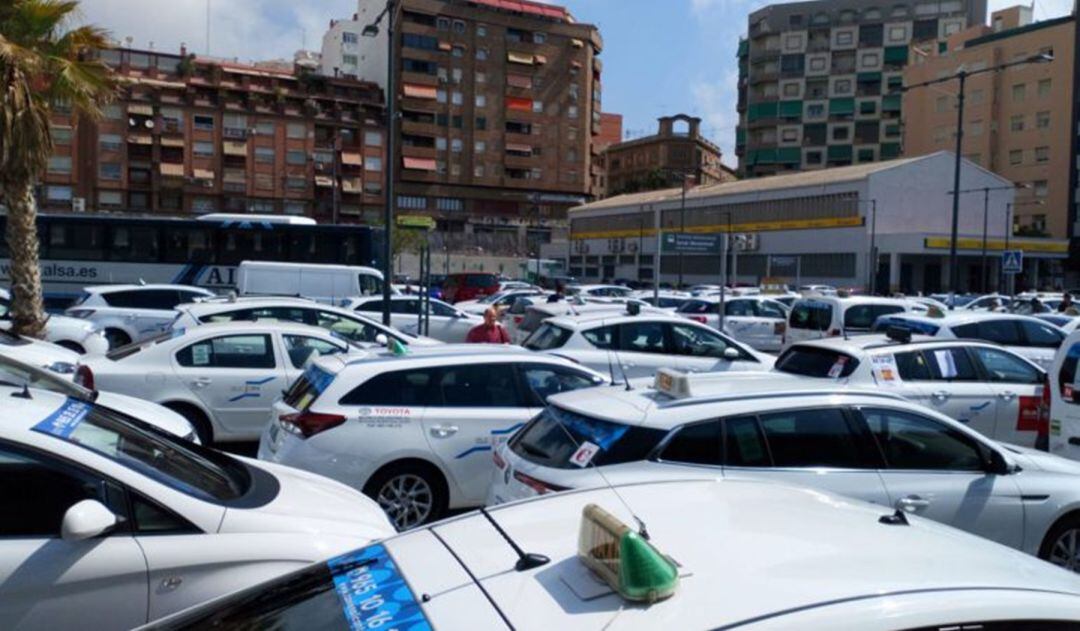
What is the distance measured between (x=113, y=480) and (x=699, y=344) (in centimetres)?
945

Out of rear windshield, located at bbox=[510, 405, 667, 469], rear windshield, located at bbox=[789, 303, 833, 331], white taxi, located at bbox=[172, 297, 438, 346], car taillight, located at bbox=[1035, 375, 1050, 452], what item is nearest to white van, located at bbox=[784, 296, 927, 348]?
rear windshield, located at bbox=[789, 303, 833, 331]

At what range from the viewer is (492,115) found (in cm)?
9319

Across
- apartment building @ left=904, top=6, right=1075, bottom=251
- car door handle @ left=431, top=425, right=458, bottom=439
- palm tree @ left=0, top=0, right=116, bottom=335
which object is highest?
apartment building @ left=904, top=6, right=1075, bottom=251

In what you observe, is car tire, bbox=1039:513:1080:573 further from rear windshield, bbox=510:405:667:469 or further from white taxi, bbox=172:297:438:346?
white taxi, bbox=172:297:438:346

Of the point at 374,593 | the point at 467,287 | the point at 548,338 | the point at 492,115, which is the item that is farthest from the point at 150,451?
the point at 492,115

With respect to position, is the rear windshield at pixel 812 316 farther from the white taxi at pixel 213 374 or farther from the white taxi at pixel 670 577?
the white taxi at pixel 670 577

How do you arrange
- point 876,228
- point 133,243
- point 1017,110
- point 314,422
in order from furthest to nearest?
point 1017,110, point 876,228, point 133,243, point 314,422

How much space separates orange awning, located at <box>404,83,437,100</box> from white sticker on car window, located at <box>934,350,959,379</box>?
273ft

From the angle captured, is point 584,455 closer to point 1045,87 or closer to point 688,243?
point 688,243

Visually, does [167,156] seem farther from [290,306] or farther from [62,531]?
[62,531]

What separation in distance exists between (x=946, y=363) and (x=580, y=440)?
237 inches

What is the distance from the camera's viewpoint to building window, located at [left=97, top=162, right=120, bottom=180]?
3017 inches

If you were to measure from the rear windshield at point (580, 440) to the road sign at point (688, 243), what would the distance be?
58.4 feet

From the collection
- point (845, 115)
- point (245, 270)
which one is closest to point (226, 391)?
point (245, 270)
